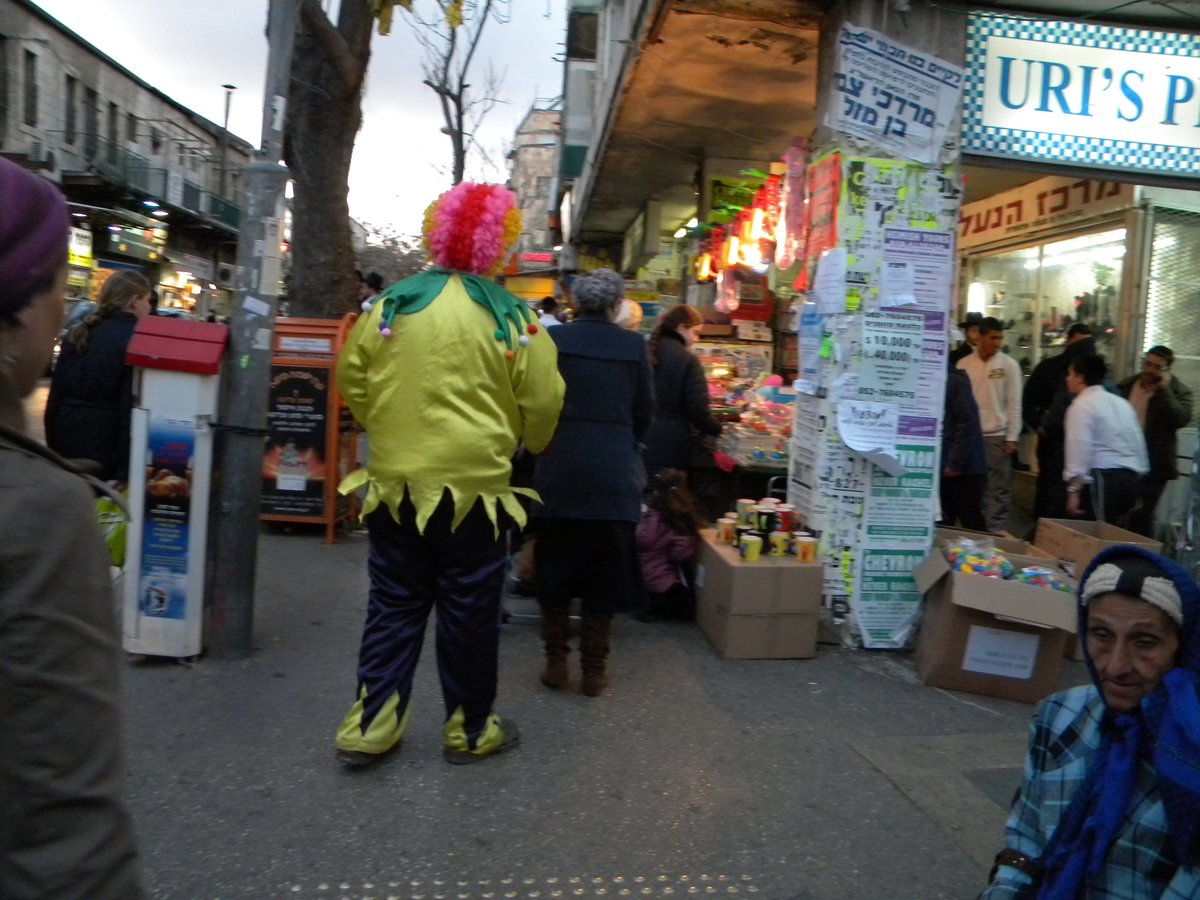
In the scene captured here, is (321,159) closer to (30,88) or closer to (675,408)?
(675,408)

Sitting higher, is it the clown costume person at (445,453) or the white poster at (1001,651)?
the clown costume person at (445,453)

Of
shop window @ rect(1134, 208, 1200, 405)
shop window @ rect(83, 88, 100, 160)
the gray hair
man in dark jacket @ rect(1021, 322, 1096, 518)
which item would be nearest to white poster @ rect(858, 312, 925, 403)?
the gray hair

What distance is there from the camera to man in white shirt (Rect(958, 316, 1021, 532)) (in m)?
8.41

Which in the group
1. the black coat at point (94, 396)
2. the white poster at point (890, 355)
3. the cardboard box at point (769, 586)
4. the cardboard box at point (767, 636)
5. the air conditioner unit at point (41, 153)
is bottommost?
the cardboard box at point (767, 636)

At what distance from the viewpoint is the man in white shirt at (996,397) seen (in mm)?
8414

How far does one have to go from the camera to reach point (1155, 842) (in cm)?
190

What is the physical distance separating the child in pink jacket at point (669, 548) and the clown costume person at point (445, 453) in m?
2.19

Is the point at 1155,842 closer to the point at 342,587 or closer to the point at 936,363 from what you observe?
the point at 936,363

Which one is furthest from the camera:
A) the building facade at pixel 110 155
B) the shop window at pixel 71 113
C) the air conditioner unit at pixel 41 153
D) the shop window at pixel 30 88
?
the shop window at pixel 71 113

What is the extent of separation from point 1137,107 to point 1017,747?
365 cm

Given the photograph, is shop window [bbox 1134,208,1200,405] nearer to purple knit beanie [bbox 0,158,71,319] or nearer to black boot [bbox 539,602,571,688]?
black boot [bbox 539,602,571,688]

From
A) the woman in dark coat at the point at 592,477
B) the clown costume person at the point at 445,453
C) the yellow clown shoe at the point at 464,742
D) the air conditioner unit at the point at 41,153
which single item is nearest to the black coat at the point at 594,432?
the woman in dark coat at the point at 592,477

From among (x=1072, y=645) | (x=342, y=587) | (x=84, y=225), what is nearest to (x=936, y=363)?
(x=1072, y=645)

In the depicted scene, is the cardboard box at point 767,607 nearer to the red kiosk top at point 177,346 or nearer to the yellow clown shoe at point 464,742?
the yellow clown shoe at point 464,742
